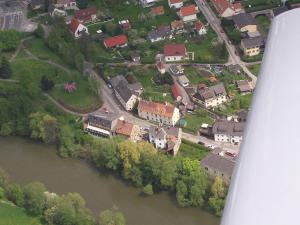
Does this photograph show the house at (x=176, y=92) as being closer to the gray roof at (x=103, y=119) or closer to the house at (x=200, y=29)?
the gray roof at (x=103, y=119)

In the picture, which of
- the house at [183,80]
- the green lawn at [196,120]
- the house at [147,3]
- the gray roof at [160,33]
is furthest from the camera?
the house at [147,3]

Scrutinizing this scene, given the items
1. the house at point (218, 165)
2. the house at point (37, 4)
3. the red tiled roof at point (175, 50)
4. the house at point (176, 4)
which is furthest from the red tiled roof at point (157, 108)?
the house at point (37, 4)

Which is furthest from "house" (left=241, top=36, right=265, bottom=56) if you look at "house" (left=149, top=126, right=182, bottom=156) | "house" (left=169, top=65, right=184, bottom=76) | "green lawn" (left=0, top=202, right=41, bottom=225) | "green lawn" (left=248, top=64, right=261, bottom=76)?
"green lawn" (left=0, top=202, right=41, bottom=225)

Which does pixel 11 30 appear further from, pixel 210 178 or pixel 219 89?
pixel 210 178

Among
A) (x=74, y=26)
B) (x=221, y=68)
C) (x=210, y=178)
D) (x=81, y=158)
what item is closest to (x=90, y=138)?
(x=81, y=158)

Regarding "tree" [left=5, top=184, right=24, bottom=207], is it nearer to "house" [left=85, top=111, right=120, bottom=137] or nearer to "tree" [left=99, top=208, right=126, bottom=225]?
"tree" [left=99, top=208, right=126, bottom=225]
